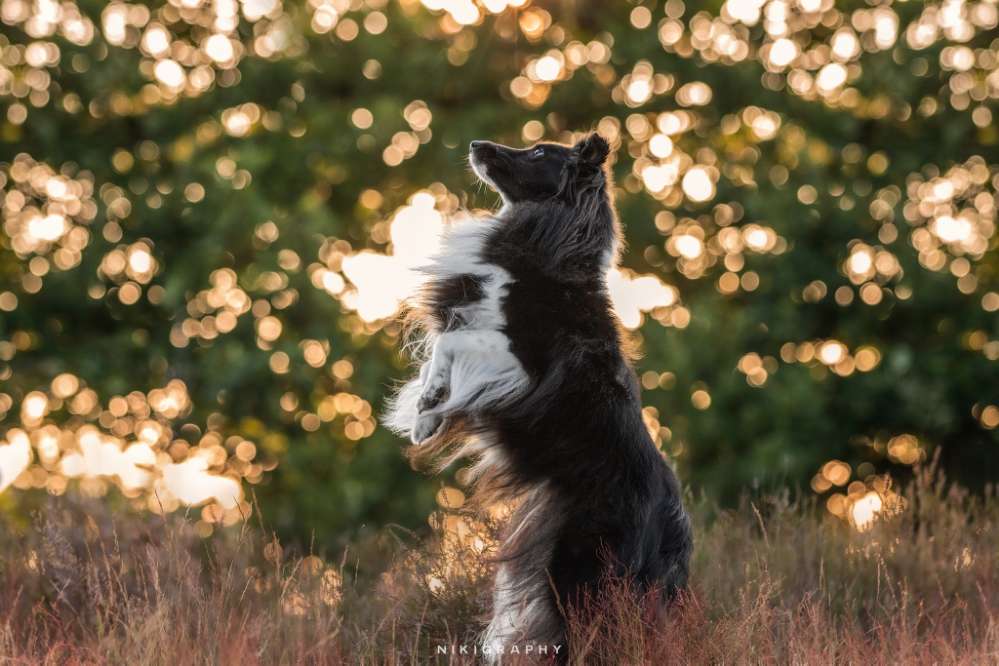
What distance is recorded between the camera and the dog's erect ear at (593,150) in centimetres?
560

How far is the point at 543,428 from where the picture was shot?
4586 millimetres

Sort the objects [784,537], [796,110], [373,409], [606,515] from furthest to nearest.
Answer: [796,110] → [373,409] → [784,537] → [606,515]

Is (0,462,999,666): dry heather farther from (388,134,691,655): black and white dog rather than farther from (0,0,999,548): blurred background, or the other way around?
(0,0,999,548): blurred background

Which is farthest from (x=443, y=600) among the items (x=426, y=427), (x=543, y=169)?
(x=543, y=169)

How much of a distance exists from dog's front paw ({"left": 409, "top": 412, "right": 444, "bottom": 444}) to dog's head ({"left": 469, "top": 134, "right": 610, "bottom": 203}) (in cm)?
125

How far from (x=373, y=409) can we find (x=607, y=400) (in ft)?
29.0

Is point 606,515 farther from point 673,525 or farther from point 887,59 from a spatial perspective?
point 887,59

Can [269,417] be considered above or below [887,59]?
below

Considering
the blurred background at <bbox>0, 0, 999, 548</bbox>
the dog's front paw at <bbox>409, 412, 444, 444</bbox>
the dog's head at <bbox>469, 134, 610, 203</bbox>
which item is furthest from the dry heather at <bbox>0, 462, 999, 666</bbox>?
the blurred background at <bbox>0, 0, 999, 548</bbox>

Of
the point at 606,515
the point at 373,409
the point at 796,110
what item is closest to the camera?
the point at 606,515

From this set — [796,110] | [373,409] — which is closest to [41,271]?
[373,409]

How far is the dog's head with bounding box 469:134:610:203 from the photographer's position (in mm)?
5598

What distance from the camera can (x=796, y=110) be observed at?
46.6 ft

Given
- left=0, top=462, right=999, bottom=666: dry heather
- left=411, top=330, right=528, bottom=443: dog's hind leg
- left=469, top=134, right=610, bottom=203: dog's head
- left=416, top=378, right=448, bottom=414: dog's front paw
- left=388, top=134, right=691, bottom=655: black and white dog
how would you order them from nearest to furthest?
left=0, top=462, right=999, bottom=666: dry heather → left=388, top=134, right=691, bottom=655: black and white dog → left=411, top=330, right=528, bottom=443: dog's hind leg → left=416, top=378, right=448, bottom=414: dog's front paw → left=469, top=134, right=610, bottom=203: dog's head
